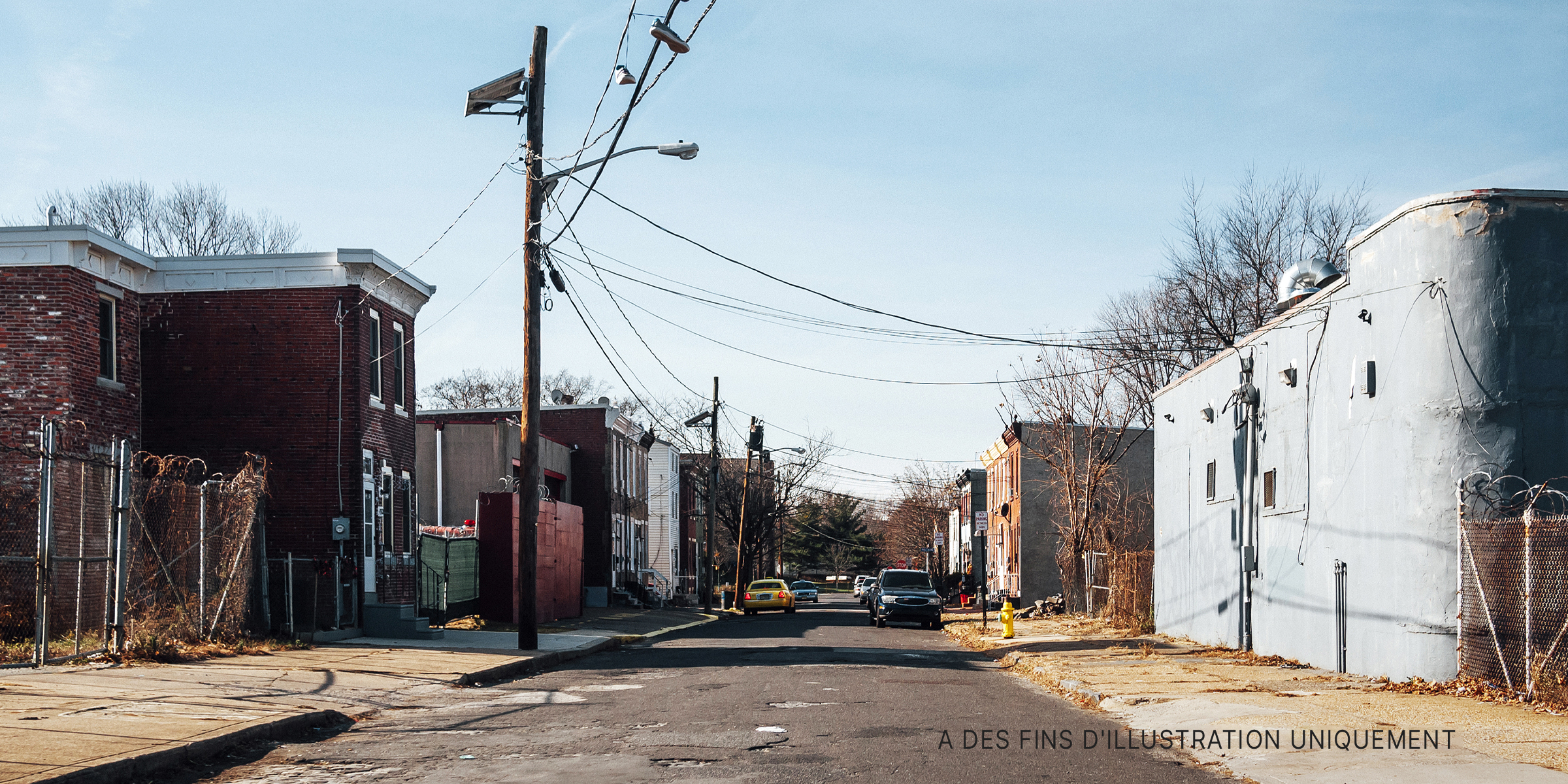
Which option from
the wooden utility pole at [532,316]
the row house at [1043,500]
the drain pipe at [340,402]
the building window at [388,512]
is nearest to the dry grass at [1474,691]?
the wooden utility pole at [532,316]

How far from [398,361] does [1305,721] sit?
2192 cm

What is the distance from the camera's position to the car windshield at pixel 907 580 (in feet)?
125

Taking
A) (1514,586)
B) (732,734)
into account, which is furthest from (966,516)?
(732,734)

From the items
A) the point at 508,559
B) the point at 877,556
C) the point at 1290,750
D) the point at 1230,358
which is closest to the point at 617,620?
the point at 508,559

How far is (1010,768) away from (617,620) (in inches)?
1100

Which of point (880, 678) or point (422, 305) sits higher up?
point (422, 305)

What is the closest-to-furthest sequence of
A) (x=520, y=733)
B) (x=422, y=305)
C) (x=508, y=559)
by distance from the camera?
(x=520, y=733) → (x=422, y=305) → (x=508, y=559)

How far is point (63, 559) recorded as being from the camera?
1549 centimetres

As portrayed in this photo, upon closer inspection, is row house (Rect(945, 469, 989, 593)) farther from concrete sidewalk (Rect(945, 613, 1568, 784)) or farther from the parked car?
concrete sidewalk (Rect(945, 613, 1568, 784))

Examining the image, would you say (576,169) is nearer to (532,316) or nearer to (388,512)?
(532,316)

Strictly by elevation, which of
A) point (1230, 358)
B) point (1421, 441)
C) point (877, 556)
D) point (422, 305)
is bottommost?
point (877, 556)

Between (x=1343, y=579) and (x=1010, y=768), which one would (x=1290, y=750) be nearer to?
(x=1010, y=768)

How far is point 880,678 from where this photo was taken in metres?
17.1

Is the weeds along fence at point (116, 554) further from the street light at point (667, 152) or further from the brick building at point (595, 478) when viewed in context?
the brick building at point (595, 478)
